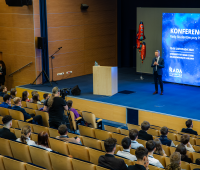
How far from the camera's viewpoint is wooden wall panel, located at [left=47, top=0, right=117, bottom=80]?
11945 mm

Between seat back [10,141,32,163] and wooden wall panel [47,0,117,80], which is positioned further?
wooden wall panel [47,0,117,80]

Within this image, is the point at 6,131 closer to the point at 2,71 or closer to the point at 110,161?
the point at 110,161

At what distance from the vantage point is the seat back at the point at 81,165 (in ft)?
11.2

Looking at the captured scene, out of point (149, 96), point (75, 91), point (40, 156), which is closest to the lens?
point (40, 156)

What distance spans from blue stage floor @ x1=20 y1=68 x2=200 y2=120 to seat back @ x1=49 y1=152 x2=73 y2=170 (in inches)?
187

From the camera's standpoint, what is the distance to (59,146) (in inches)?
170

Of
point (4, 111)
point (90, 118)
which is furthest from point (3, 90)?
point (90, 118)

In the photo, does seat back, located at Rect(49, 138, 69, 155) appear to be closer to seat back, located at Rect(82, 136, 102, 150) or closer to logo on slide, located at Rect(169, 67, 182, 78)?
seat back, located at Rect(82, 136, 102, 150)

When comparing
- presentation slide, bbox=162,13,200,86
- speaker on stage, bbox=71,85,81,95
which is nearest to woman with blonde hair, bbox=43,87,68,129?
→ speaker on stage, bbox=71,85,81,95

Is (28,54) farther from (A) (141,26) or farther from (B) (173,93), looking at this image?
(B) (173,93)

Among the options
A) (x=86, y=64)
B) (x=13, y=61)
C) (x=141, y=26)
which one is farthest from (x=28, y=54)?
(x=141, y=26)

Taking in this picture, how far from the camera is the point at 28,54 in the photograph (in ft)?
37.6

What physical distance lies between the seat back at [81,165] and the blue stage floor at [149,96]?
15.7ft

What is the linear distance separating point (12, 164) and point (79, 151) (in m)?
0.98
